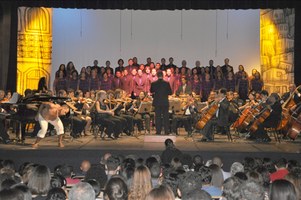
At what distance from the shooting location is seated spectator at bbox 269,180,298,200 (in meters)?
5.14

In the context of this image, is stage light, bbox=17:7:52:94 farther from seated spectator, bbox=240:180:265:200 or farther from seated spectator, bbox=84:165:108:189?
seated spectator, bbox=240:180:265:200

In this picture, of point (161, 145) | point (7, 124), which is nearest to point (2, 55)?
point (7, 124)

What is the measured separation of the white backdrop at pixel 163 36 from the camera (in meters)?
19.9

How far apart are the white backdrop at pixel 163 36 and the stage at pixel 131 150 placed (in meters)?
7.38

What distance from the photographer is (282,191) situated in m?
5.14

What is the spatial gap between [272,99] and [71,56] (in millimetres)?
9126

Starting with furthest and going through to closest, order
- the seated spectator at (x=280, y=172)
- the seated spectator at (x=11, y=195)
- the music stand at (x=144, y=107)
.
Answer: the music stand at (x=144, y=107)
the seated spectator at (x=280, y=172)
the seated spectator at (x=11, y=195)

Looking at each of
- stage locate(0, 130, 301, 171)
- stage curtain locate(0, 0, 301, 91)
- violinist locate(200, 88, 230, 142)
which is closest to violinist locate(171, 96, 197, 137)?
violinist locate(200, 88, 230, 142)

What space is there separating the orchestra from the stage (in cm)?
45

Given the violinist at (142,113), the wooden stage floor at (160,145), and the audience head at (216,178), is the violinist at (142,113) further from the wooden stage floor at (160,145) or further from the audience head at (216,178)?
the audience head at (216,178)

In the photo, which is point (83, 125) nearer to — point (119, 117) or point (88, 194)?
point (119, 117)

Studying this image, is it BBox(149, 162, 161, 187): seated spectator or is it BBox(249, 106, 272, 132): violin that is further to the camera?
BBox(249, 106, 272, 132): violin
